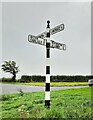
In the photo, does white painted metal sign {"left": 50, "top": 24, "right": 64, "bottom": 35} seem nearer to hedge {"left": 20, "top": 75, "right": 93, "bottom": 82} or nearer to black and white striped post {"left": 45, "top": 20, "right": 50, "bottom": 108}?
black and white striped post {"left": 45, "top": 20, "right": 50, "bottom": 108}

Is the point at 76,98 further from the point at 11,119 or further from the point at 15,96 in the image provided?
the point at 11,119

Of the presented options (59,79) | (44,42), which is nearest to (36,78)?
(59,79)

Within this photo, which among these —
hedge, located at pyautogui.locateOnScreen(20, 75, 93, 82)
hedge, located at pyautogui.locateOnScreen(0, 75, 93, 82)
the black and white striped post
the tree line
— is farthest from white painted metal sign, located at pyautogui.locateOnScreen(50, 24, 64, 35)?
hedge, located at pyautogui.locateOnScreen(20, 75, 93, 82)

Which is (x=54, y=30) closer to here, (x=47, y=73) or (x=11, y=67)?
(x=47, y=73)

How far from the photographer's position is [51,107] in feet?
36.4

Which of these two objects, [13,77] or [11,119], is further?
[13,77]

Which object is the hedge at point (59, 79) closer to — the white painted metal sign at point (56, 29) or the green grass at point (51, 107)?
the green grass at point (51, 107)

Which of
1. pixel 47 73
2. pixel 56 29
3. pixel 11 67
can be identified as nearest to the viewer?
pixel 47 73

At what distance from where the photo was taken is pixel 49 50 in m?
11.3

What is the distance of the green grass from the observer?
9.91 m

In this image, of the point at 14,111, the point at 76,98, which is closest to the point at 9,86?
the point at 76,98

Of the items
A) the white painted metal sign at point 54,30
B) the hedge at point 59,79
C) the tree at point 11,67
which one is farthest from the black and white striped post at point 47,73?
the hedge at point 59,79

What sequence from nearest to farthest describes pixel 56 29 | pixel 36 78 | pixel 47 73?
pixel 47 73 → pixel 56 29 → pixel 36 78

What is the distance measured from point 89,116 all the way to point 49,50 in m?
2.29
